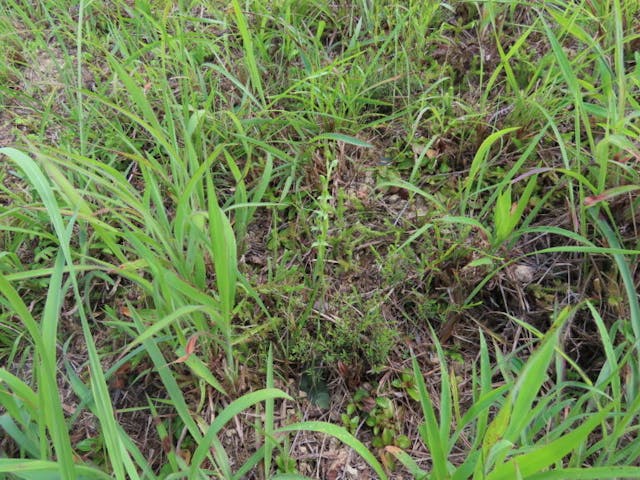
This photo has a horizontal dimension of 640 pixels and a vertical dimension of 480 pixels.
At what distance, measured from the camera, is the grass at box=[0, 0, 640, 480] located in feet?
3.04

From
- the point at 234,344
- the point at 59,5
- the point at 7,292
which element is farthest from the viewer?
the point at 59,5

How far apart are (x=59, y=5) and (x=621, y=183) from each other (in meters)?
1.97

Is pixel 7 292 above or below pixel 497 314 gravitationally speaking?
above

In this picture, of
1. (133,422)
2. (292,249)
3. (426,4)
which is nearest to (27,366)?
(133,422)

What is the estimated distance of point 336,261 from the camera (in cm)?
129

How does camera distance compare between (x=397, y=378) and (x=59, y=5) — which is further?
(x=59, y=5)

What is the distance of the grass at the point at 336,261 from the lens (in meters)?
0.93

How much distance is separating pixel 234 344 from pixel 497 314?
67cm

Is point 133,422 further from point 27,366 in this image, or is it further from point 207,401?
point 27,366

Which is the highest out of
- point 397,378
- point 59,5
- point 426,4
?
point 426,4

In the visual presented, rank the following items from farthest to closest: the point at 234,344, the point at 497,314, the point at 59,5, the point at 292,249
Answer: the point at 59,5 → the point at 292,249 → the point at 497,314 → the point at 234,344

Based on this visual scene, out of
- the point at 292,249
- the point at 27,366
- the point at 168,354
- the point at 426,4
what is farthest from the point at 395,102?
the point at 27,366

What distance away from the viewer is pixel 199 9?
180 cm

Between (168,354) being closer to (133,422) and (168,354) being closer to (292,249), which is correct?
(133,422)
